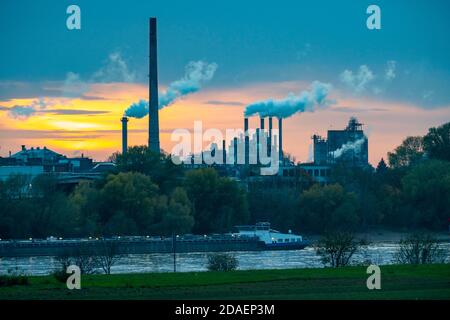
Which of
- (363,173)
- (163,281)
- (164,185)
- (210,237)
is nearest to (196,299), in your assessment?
(163,281)

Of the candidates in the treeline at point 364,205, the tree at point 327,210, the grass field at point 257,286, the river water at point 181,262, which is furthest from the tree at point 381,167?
the grass field at point 257,286

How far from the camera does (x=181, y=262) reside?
203 feet

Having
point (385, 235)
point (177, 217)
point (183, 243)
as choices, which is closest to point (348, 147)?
point (385, 235)

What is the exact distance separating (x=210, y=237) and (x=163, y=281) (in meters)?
50.7

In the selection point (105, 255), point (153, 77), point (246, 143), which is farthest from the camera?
point (246, 143)

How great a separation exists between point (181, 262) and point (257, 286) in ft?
106

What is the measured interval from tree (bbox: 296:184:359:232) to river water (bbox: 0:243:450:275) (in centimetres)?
1594

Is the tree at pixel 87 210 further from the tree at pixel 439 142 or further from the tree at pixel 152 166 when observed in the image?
the tree at pixel 439 142

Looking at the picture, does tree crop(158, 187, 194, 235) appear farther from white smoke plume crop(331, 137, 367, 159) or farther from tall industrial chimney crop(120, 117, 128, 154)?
white smoke plume crop(331, 137, 367, 159)

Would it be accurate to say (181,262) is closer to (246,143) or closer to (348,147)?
(246,143)

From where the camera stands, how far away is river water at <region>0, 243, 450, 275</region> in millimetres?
53094

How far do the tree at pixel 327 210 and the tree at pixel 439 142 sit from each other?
2038cm

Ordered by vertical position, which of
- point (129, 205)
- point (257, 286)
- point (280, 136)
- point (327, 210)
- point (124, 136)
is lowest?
point (257, 286)
